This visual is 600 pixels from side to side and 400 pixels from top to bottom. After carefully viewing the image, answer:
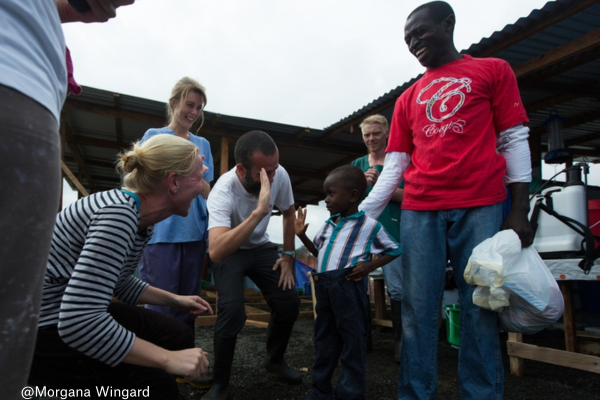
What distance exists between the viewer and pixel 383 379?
3154 millimetres

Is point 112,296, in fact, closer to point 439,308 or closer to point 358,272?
point 358,272

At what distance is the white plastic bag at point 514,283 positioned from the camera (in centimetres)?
185

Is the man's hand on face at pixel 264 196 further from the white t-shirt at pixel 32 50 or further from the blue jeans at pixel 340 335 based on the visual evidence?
the white t-shirt at pixel 32 50

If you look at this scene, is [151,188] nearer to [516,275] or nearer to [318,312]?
[318,312]

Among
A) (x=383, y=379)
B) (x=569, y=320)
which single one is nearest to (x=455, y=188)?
(x=383, y=379)

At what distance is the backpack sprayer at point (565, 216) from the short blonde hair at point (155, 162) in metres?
2.37

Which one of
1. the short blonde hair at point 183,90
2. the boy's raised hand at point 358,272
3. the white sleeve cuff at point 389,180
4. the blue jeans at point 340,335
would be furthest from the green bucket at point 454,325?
the short blonde hair at point 183,90

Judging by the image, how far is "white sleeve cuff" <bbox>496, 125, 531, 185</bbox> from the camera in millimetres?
2090

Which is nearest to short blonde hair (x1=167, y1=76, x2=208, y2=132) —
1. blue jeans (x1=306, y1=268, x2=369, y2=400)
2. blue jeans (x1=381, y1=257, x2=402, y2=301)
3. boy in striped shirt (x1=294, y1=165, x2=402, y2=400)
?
boy in striped shirt (x1=294, y1=165, x2=402, y2=400)

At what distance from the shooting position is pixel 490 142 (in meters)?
2.14

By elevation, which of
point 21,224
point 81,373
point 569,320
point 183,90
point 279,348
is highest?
point 183,90

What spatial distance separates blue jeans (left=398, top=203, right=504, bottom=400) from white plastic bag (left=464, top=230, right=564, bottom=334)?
0.36 ft

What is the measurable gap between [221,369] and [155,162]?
151 cm

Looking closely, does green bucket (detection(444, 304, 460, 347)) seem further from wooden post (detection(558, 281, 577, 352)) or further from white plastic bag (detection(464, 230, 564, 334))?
white plastic bag (detection(464, 230, 564, 334))
